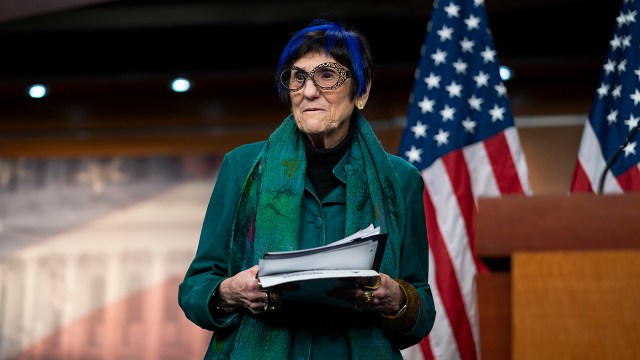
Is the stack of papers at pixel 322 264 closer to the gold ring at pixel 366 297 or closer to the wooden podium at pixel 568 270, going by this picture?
the gold ring at pixel 366 297

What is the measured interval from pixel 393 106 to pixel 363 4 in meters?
0.68

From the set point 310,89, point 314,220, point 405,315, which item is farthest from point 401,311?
point 310,89

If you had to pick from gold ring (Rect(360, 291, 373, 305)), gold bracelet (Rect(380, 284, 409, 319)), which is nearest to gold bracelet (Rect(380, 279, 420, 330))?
gold bracelet (Rect(380, 284, 409, 319))

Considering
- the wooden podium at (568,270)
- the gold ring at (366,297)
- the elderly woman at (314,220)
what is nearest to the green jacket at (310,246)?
the elderly woman at (314,220)

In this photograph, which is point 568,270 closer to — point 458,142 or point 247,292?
point 247,292

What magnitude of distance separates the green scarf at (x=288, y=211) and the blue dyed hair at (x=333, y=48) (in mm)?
115

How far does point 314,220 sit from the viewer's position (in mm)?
1983

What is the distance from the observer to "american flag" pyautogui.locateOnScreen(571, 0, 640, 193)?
3575 millimetres

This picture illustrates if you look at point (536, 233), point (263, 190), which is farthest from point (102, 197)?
point (536, 233)

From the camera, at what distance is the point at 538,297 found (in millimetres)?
1670

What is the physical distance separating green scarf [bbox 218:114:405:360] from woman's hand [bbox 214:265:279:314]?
0.21ft

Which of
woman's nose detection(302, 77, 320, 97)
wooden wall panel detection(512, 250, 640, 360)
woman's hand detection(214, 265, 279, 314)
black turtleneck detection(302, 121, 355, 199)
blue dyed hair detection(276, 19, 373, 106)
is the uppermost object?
blue dyed hair detection(276, 19, 373, 106)

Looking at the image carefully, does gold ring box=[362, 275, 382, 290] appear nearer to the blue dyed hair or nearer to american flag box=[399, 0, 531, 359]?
the blue dyed hair

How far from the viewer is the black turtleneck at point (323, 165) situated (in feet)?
6.70
